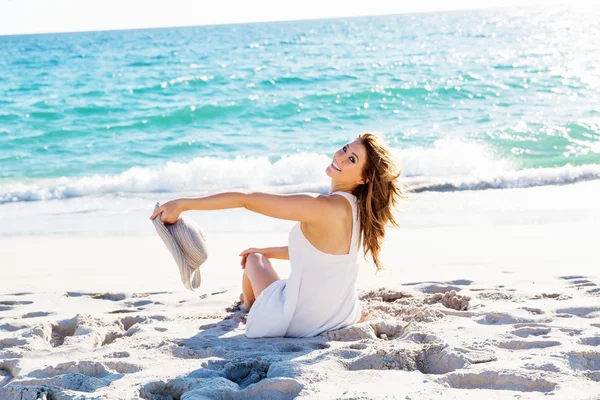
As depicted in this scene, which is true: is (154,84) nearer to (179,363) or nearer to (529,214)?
(529,214)

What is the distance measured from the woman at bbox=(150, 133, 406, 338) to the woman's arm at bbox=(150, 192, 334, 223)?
47mm

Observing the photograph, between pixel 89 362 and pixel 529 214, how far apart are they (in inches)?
218

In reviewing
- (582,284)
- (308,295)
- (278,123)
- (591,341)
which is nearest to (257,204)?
(308,295)

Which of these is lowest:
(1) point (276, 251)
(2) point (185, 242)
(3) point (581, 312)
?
(3) point (581, 312)

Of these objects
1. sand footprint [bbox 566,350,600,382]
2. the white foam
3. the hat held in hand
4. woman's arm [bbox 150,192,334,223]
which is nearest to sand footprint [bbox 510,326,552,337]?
sand footprint [bbox 566,350,600,382]

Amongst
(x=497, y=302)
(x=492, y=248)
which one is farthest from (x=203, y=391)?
(x=492, y=248)

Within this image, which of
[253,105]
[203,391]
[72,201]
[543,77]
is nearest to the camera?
[203,391]

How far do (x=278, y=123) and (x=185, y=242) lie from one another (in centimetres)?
1187

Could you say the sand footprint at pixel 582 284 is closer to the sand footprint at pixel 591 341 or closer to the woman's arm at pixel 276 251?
the sand footprint at pixel 591 341

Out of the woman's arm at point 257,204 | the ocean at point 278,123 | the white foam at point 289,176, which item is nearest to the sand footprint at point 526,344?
the woman's arm at point 257,204

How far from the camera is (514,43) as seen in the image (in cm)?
2622

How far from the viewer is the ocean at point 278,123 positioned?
1062 centimetres

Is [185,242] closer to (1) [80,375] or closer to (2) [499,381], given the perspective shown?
(1) [80,375]

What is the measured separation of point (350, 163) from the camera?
374 cm
